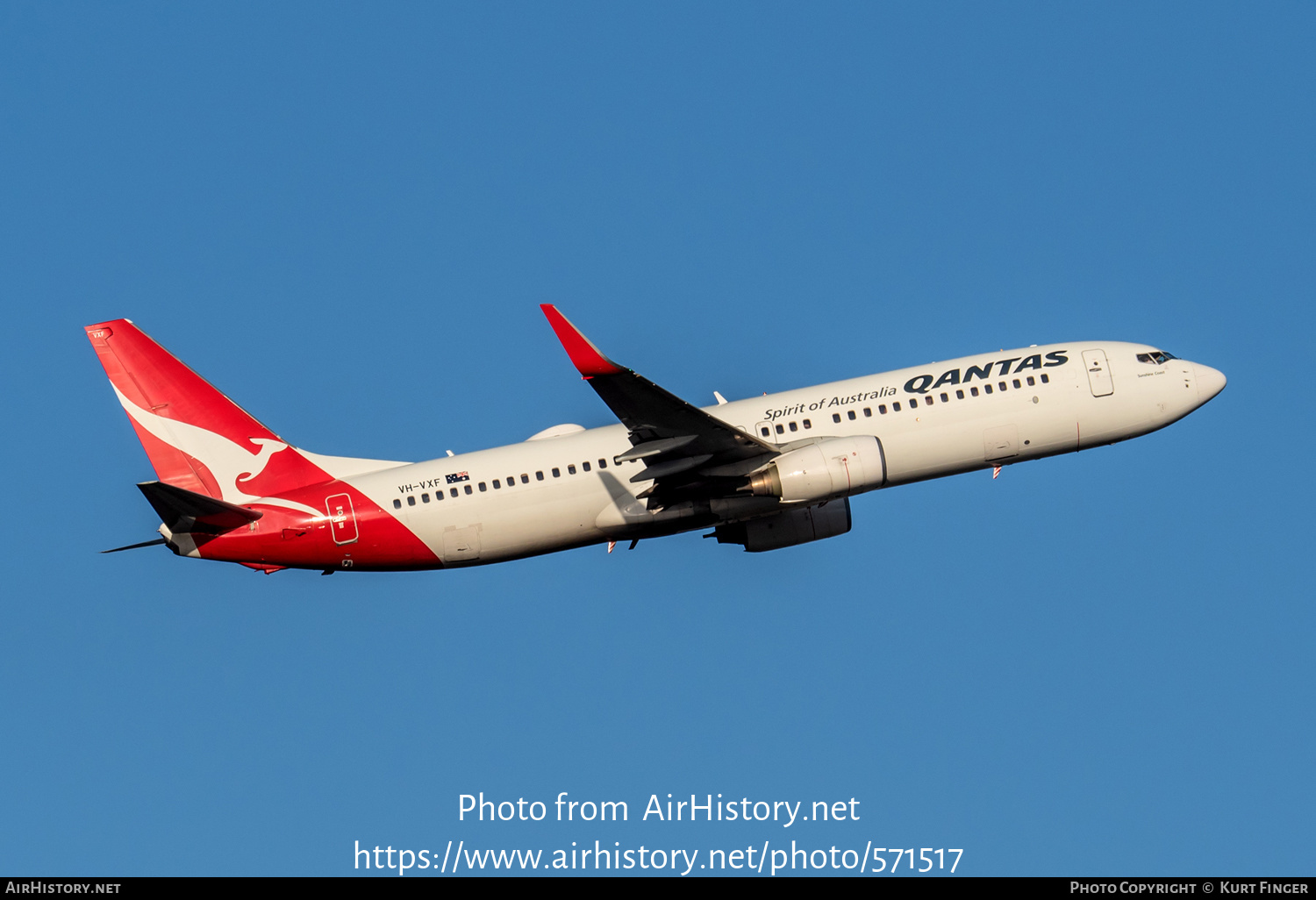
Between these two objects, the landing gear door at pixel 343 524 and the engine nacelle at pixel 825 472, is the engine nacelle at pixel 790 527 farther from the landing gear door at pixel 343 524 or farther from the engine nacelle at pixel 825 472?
the landing gear door at pixel 343 524

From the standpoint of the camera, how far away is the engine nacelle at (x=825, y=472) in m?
45.4

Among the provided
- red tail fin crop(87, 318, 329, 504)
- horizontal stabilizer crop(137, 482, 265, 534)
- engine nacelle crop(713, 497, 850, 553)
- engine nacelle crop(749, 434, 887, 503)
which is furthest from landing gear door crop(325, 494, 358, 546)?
engine nacelle crop(749, 434, 887, 503)

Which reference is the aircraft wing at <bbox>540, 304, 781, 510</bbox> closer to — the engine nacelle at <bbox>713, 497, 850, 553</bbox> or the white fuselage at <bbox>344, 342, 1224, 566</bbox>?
the white fuselage at <bbox>344, 342, 1224, 566</bbox>

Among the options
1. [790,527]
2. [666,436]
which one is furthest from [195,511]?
[790,527]

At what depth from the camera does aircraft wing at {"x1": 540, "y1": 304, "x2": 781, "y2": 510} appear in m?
42.0

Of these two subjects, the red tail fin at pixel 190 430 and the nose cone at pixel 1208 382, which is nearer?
the red tail fin at pixel 190 430

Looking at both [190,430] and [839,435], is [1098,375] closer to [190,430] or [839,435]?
[839,435]

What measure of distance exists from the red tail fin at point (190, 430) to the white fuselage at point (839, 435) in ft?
8.88

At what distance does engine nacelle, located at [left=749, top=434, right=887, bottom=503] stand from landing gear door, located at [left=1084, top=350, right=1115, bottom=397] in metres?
8.41

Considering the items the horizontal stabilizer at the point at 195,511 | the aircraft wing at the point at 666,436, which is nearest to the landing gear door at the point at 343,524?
the horizontal stabilizer at the point at 195,511

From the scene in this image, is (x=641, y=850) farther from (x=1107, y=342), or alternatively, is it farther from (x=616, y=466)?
(x=1107, y=342)

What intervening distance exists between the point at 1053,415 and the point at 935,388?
405 cm

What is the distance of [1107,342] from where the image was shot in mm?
50562

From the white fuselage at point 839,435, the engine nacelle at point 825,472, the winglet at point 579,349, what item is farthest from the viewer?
the white fuselage at point 839,435
